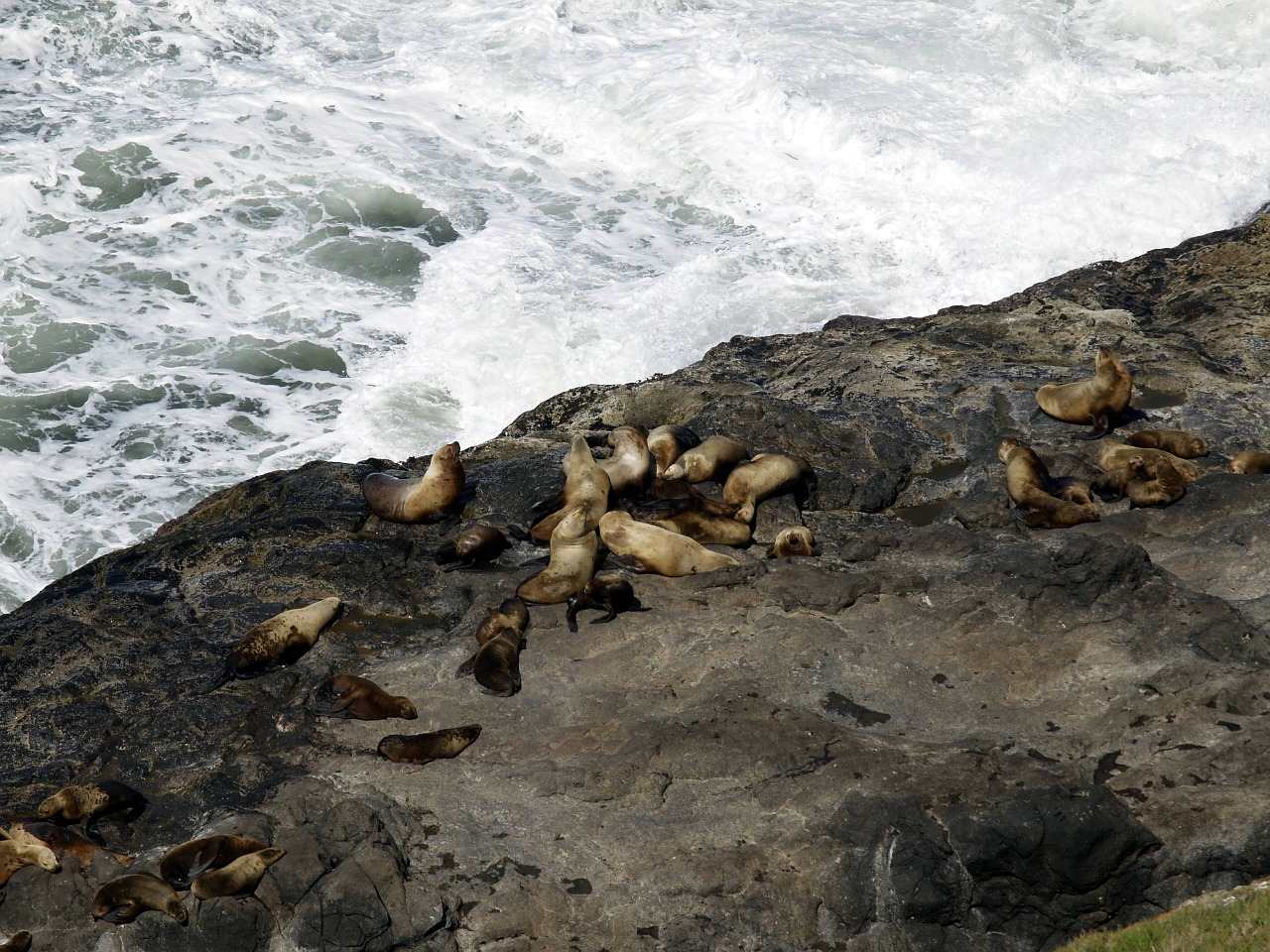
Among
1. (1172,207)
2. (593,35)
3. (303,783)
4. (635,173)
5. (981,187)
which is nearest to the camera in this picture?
(303,783)

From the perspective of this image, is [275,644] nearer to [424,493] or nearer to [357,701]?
[357,701]

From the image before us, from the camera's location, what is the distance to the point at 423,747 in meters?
5.20

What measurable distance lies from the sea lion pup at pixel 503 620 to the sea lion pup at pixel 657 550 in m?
0.74

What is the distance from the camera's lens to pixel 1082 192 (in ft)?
53.2

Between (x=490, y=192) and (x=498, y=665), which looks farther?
(x=490, y=192)

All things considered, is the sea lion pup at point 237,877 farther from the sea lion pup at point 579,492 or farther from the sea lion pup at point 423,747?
the sea lion pup at point 579,492

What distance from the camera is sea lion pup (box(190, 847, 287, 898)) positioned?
4.45 meters

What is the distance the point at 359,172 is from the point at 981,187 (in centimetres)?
964

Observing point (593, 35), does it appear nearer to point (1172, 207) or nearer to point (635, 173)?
point (635, 173)

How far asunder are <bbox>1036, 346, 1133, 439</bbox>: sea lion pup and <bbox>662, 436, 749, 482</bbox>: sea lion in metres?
2.34

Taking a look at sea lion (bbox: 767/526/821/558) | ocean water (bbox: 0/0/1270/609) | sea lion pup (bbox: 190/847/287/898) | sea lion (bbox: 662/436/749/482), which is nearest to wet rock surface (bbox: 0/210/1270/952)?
sea lion pup (bbox: 190/847/287/898)

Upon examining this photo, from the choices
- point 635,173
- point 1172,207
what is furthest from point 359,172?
point 1172,207

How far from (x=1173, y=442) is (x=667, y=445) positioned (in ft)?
11.0

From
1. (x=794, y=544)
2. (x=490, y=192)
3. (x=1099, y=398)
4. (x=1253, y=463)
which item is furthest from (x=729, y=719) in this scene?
(x=490, y=192)
